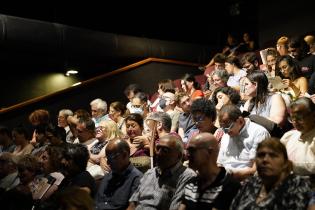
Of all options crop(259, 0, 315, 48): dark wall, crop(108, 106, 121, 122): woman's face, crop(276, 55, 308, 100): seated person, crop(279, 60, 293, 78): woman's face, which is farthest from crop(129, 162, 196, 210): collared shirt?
crop(259, 0, 315, 48): dark wall

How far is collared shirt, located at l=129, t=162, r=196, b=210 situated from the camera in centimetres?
341

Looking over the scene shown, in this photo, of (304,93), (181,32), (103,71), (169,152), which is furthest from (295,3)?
(169,152)

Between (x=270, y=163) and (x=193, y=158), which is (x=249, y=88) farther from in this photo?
(x=270, y=163)

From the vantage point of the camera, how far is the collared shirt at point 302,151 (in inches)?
124

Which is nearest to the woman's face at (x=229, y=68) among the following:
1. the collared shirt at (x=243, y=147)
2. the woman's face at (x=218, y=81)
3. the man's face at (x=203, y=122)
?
the woman's face at (x=218, y=81)

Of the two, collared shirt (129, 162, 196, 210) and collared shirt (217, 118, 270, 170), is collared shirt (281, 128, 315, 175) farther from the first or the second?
collared shirt (129, 162, 196, 210)

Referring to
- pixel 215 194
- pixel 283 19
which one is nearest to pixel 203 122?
pixel 215 194

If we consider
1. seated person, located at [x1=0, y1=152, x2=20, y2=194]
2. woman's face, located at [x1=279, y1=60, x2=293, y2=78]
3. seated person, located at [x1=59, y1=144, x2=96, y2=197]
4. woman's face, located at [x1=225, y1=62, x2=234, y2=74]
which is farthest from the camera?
woman's face, located at [x1=225, y1=62, x2=234, y2=74]

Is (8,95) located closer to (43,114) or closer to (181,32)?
(43,114)

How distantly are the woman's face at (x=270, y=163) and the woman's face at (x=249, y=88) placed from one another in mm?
1614

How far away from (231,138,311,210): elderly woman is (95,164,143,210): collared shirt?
107 centimetres

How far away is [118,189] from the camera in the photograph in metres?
3.79

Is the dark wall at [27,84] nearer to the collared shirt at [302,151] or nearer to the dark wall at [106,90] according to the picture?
the dark wall at [106,90]

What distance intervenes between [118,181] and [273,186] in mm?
1400
